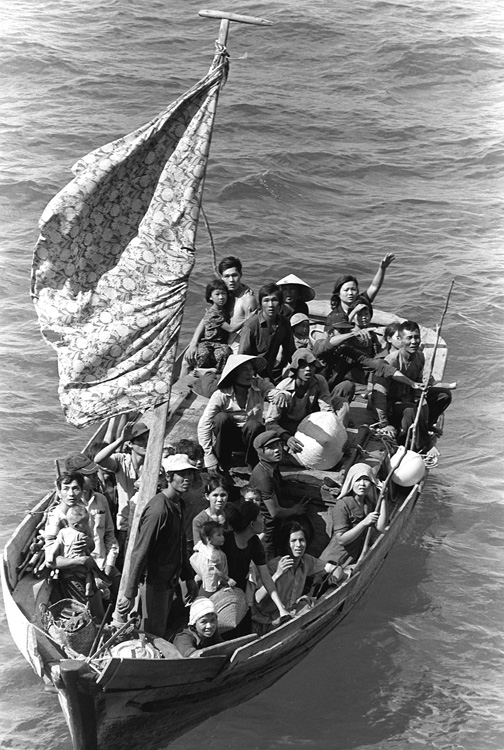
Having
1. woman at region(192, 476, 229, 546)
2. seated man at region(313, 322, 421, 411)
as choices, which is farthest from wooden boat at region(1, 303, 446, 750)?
woman at region(192, 476, 229, 546)

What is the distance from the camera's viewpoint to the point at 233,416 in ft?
33.4

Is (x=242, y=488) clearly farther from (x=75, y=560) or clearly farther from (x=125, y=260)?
(x=125, y=260)

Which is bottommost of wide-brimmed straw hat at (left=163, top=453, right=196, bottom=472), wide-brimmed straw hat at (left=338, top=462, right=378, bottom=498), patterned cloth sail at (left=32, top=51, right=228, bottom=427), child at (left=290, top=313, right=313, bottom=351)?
wide-brimmed straw hat at (left=338, top=462, right=378, bottom=498)

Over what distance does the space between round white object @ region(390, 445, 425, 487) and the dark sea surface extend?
1.36m

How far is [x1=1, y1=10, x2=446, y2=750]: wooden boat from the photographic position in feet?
25.6

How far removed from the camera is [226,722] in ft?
30.9

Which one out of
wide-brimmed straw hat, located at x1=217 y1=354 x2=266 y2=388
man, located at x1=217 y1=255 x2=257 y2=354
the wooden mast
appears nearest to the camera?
the wooden mast

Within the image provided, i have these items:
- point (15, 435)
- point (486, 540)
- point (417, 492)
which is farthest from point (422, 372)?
point (15, 435)

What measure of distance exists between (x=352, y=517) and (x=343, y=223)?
1043 centimetres

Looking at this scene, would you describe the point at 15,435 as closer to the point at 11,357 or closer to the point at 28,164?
the point at 11,357

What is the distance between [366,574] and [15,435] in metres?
5.34

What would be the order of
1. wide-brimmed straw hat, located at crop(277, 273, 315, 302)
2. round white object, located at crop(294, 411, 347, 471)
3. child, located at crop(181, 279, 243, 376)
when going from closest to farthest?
1. round white object, located at crop(294, 411, 347, 471)
2. child, located at crop(181, 279, 243, 376)
3. wide-brimmed straw hat, located at crop(277, 273, 315, 302)

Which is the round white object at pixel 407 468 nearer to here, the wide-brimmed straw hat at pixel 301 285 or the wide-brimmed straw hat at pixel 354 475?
the wide-brimmed straw hat at pixel 354 475

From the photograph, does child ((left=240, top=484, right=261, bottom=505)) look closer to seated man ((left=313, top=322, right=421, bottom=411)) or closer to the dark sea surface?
the dark sea surface
